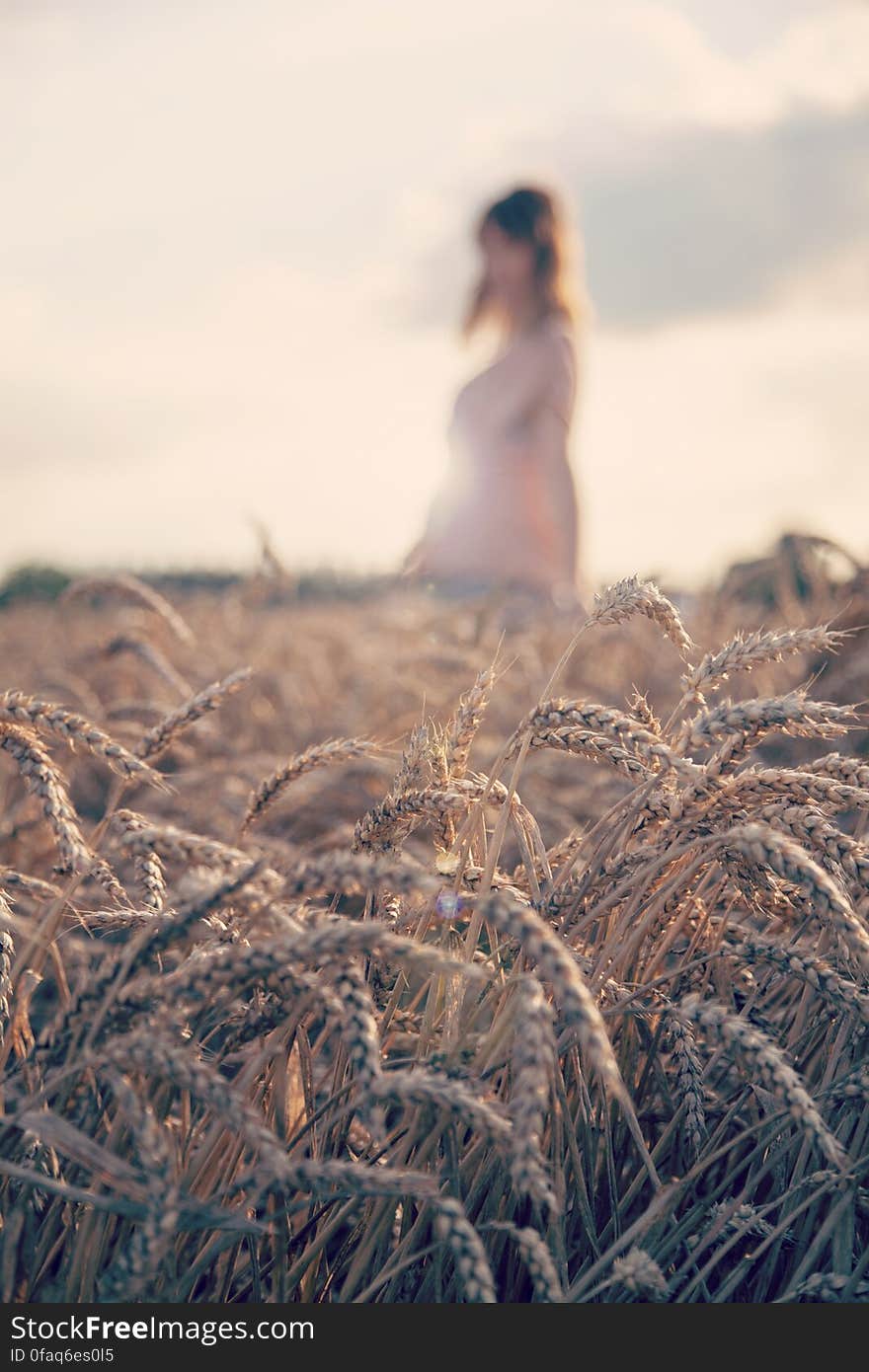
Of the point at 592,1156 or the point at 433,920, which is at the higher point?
the point at 433,920

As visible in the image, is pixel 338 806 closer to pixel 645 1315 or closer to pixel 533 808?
pixel 533 808

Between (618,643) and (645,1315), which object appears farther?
(618,643)

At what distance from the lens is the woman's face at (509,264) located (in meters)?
8.55

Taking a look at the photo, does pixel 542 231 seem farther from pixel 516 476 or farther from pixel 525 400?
pixel 516 476

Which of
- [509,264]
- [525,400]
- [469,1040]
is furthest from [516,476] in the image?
[469,1040]

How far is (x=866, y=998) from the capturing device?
137 centimetres

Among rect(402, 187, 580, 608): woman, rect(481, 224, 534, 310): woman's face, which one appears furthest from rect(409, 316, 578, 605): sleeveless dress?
rect(481, 224, 534, 310): woman's face

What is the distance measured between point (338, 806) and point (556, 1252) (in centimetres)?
275

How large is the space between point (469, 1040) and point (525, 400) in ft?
25.8

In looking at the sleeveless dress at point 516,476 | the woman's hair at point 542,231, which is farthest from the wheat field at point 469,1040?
the woman's hair at point 542,231

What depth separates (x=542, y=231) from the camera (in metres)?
8.54

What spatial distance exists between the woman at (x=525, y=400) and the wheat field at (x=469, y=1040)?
6360mm

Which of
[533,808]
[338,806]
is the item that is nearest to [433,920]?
[533,808]

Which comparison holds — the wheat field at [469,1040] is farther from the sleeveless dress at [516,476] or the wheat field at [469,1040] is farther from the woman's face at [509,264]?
the woman's face at [509,264]
